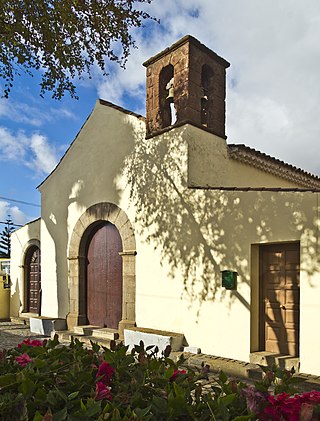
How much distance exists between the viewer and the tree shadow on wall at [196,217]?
6027mm

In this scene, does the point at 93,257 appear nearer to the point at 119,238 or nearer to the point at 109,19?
the point at 119,238

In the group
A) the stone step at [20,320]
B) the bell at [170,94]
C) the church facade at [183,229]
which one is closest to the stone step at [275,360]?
the church facade at [183,229]

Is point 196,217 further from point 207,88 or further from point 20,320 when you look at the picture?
point 20,320

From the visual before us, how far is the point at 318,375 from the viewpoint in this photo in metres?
5.25

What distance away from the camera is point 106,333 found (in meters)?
8.27

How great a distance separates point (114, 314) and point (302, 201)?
5.10m

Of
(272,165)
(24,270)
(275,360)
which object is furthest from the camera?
(24,270)

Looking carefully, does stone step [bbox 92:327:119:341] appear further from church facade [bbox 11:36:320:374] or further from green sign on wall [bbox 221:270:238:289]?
green sign on wall [bbox 221:270:238:289]

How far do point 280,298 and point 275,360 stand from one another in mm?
966

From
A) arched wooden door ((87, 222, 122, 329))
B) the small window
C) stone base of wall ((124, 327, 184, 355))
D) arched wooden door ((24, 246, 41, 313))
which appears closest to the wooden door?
stone base of wall ((124, 327, 184, 355))

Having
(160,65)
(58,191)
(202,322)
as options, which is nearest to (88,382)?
(202,322)

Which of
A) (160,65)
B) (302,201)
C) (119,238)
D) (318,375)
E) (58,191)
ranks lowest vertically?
(318,375)

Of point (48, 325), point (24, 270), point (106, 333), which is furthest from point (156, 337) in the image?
point (24, 270)

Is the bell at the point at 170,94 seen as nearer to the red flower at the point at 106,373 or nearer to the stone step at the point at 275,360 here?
the stone step at the point at 275,360
